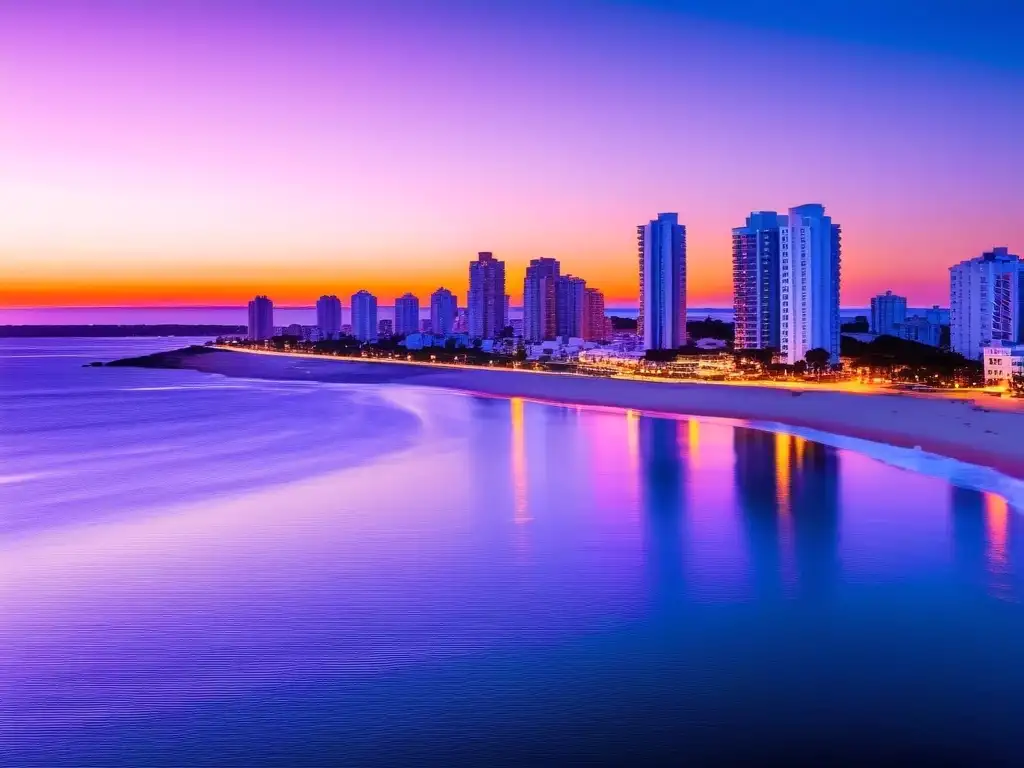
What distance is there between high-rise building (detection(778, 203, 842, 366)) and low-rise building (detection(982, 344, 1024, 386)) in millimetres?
11786

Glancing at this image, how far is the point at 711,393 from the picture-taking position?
3338 cm

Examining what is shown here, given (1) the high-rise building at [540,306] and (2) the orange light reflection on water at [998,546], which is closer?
(2) the orange light reflection on water at [998,546]

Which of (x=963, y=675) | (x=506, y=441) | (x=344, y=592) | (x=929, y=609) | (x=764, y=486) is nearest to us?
(x=963, y=675)

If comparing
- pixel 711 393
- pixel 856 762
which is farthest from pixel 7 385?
pixel 856 762

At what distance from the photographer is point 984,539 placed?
10781 millimetres

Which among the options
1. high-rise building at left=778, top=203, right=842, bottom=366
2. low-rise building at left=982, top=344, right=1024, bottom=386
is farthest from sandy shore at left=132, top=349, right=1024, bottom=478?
high-rise building at left=778, top=203, right=842, bottom=366

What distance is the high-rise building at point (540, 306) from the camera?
304 feet

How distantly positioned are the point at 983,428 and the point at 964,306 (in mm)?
32885

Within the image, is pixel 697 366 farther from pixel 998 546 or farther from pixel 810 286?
pixel 998 546

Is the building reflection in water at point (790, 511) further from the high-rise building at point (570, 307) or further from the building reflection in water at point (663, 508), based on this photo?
the high-rise building at point (570, 307)

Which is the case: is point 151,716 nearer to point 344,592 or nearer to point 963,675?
point 344,592

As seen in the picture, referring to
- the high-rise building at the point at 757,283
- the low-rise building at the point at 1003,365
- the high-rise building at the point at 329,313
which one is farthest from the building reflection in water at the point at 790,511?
the high-rise building at the point at 329,313

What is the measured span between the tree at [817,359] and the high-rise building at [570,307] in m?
50.1

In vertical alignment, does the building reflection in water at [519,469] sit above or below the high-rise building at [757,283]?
below
